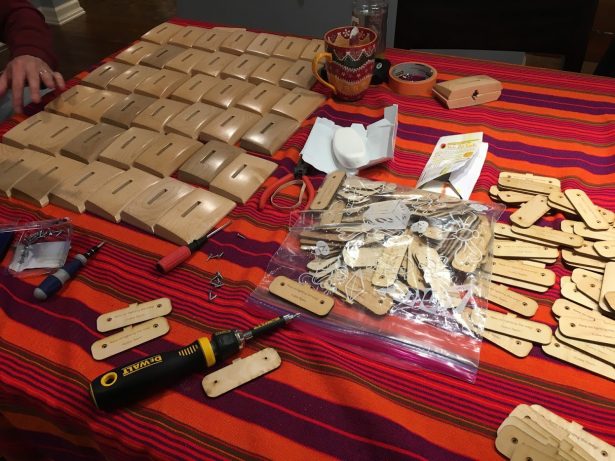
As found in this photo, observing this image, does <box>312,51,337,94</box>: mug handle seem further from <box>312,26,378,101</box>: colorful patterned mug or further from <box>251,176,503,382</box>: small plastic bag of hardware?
<box>251,176,503,382</box>: small plastic bag of hardware

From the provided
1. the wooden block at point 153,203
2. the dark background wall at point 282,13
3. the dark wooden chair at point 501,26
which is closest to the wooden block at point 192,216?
the wooden block at point 153,203

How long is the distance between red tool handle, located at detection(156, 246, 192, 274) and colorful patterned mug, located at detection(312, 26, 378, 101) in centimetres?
51

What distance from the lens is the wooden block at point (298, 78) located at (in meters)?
1.09

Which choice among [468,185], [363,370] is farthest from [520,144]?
[363,370]

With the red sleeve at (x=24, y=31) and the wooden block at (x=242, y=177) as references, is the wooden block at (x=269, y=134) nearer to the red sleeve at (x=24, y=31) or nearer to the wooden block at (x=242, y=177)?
the wooden block at (x=242, y=177)

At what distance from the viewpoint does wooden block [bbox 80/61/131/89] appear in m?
1.11

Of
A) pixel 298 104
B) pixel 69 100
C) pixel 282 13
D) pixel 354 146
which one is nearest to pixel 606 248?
pixel 354 146

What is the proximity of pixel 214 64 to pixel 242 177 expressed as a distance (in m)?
0.45

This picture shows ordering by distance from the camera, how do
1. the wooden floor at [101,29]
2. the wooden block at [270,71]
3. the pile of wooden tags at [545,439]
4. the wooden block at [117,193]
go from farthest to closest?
the wooden floor at [101,29]
the wooden block at [270,71]
the wooden block at [117,193]
the pile of wooden tags at [545,439]

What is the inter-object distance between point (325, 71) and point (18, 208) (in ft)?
2.26

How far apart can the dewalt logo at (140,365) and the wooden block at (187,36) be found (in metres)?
0.94

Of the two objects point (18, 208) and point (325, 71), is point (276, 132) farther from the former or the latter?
point (18, 208)

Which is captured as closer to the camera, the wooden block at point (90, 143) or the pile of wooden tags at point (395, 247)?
the pile of wooden tags at point (395, 247)

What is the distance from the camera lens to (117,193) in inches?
32.0
